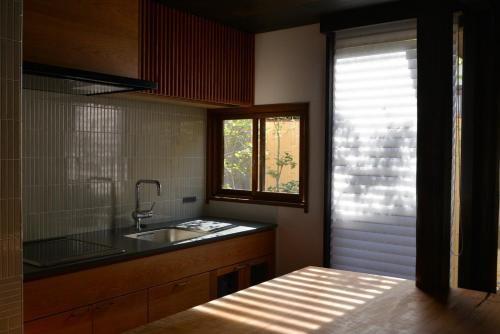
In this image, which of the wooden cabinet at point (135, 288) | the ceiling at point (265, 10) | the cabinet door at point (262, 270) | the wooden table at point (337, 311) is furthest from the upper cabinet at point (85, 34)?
the cabinet door at point (262, 270)

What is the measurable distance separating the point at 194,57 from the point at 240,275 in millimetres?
1622

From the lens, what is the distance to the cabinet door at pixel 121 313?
261 centimetres

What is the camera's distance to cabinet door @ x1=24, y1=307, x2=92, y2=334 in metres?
2.32

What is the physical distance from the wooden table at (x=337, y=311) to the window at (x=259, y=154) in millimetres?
1733

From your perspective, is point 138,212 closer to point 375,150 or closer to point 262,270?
point 262,270

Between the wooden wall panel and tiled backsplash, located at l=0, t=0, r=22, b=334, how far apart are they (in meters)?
1.24

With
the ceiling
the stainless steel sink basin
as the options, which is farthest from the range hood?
the stainless steel sink basin

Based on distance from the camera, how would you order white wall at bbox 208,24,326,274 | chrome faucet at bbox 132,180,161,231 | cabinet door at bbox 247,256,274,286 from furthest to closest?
cabinet door at bbox 247,256,274,286 → white wall at bbox 208,24,326,274 → chrome faucet at bbox 132,180,161,231

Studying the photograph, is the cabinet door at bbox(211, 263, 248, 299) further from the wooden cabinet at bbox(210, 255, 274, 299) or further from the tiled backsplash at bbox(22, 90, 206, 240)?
the tiled backsplash at bbox(22, 90, 206, 240)

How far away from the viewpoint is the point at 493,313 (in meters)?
1.84

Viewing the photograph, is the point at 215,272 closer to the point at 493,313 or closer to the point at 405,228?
the point at 405,228

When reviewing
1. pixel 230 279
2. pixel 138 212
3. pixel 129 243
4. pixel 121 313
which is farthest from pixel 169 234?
pixel 121 313

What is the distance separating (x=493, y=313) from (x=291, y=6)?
7.58 feet

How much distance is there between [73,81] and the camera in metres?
2.59
